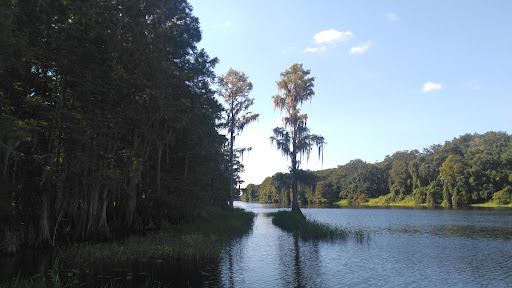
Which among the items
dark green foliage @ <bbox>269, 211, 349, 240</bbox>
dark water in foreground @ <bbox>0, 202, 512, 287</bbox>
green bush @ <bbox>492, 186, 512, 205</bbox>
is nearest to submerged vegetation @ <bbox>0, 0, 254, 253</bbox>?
dark water in foreground @ <bbox>0, 202, 512, 287</bbox>

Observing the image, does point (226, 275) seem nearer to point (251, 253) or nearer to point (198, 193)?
point (251, 253)

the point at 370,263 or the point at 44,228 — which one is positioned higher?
the point at 44,228

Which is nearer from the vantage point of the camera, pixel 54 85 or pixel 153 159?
pixel 54 85

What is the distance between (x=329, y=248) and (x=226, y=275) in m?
9.09

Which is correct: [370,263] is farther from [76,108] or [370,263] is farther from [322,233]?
[76,108]

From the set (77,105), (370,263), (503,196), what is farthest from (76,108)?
(503,196)

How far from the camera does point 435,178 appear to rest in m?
93.6

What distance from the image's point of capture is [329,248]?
20.0 metres

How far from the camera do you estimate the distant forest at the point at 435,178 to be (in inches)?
2995

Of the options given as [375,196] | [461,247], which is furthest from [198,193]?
[375,196]

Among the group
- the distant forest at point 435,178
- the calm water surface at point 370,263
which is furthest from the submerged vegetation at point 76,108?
the distant forest at point 435,178

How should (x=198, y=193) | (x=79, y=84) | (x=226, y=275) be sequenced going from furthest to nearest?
(x=198, y=193) → (x=79, y=84) → (x=226, y=275)

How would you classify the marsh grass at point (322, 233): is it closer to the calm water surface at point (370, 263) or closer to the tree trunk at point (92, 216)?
the calm water surface at point (370, 263)

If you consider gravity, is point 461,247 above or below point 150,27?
below
